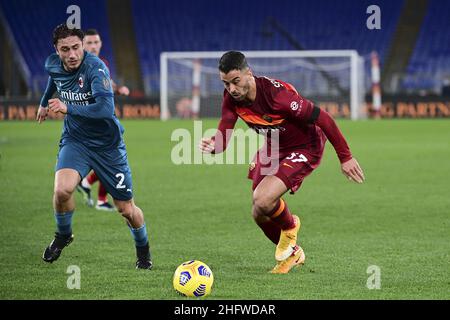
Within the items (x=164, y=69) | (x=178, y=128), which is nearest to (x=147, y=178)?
(x=178, y=128)

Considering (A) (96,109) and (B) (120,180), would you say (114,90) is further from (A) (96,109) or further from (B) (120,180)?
(A) (96,109)

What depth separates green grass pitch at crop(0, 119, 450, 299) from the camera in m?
6.61

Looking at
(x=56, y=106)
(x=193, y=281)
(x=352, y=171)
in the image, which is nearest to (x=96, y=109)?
(x=56, y=106)

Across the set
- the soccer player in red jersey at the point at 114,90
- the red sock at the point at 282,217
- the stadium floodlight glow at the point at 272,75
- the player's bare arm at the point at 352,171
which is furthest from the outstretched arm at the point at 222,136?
the stadium floodlight glow at the point at 272,75

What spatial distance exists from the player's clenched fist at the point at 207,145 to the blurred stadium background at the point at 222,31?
1062 inches

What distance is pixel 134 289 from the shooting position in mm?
6500

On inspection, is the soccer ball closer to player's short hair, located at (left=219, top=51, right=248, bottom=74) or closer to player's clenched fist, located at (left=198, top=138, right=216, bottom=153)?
player's clenched fist, located at (left=198, top=138, right=216, bottom=153)

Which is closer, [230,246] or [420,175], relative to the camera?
[230,246]

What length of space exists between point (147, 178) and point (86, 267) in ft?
23.5

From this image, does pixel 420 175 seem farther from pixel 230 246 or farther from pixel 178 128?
pixel 178 128

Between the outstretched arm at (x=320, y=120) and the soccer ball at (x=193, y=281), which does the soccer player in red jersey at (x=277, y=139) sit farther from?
the soccer ball at (x=193, y=281)

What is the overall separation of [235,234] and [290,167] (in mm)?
2066

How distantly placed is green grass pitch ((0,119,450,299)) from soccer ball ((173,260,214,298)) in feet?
0.23

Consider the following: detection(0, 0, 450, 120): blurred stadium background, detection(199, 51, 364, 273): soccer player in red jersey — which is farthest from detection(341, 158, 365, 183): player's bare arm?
detection(0, 0, 450, 120): blurred stadium background
